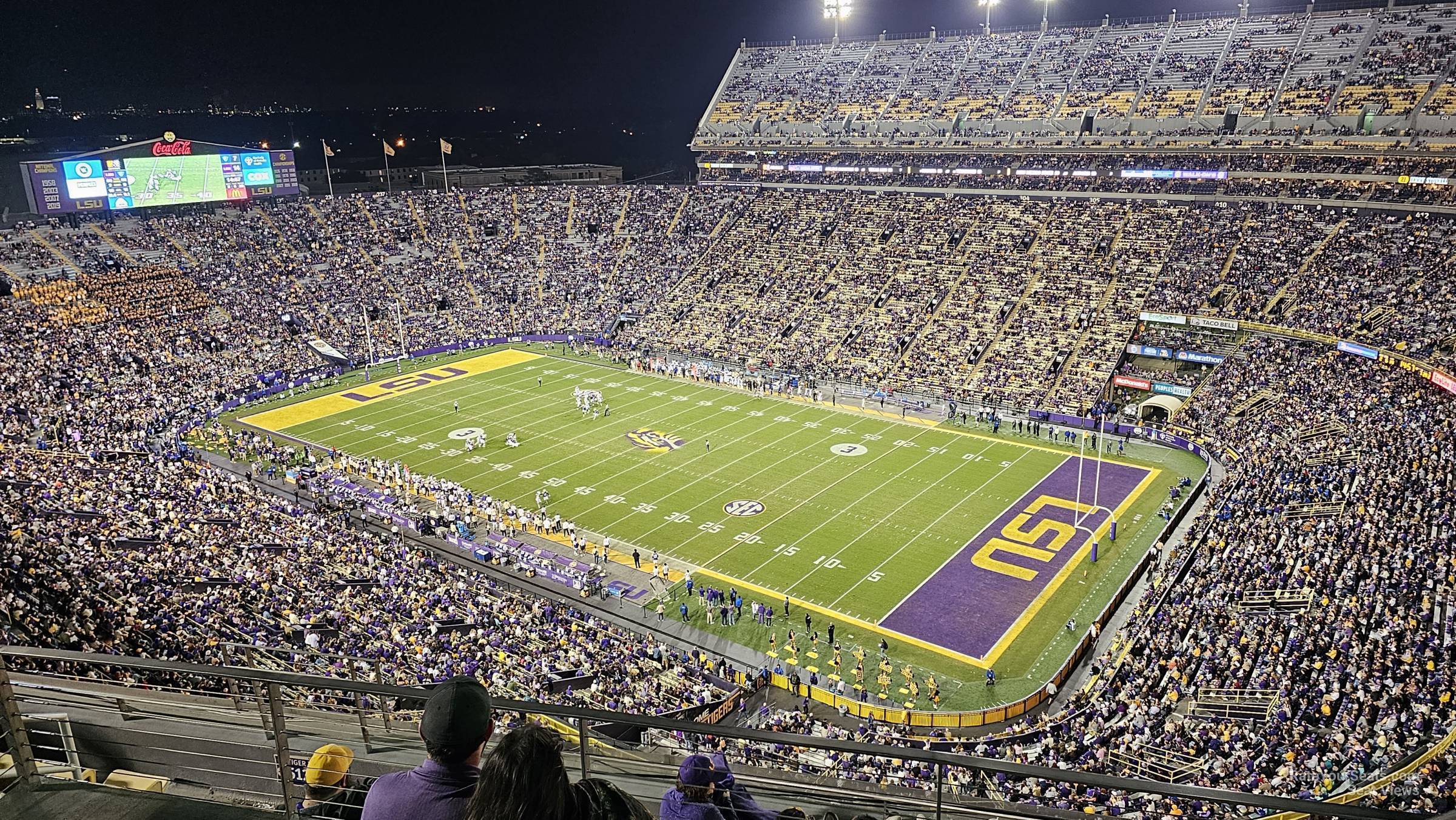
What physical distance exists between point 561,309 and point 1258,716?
5197 centimetres

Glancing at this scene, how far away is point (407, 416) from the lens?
42.8 meters

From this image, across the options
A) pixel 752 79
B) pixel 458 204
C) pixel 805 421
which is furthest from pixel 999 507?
pixel 752 79

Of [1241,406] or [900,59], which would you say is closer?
[1241,406]

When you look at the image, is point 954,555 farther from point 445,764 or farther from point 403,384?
point 403,384

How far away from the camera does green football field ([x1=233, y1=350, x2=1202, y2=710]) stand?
23891 mm

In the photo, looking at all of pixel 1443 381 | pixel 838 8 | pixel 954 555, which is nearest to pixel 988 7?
pixel 838 8

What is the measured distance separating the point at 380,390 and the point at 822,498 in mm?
26982

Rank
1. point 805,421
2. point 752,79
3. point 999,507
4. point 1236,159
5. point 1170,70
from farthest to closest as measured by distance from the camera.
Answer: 1. point 752,79
2. point 1170,70
3. point 1236,159
4. point 805,421
5. point 999,507

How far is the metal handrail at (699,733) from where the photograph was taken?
3084mm

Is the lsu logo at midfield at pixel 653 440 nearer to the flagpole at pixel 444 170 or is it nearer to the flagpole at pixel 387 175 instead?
the flagpole at pixel 444 170

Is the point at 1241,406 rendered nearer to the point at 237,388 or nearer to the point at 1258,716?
the point at 1258,716

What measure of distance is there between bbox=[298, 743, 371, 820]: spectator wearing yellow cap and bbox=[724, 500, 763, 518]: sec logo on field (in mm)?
26591

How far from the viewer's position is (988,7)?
73500 millimetres

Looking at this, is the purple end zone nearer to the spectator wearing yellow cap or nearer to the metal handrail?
the spectator wearing yellow cap
